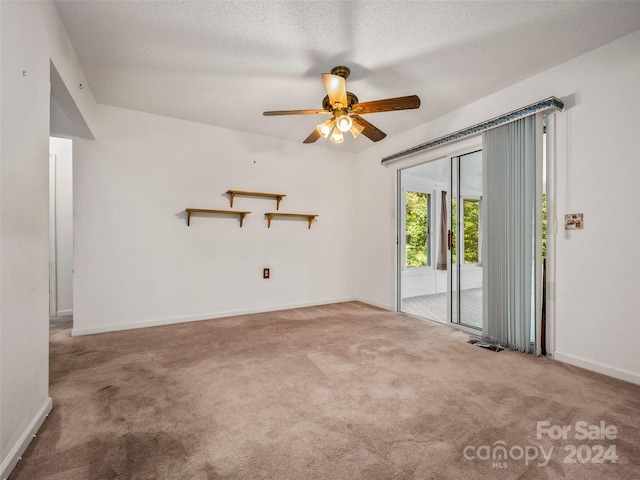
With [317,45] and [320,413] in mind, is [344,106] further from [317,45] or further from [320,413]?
[320,413]

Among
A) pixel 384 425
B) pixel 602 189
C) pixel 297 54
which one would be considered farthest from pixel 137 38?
pixel 602 189

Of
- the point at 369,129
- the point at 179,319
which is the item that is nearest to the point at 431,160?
the point at 369,129

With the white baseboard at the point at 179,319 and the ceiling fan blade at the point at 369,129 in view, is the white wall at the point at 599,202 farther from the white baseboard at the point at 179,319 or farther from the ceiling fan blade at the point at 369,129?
the white baseboard at the point at 179,319

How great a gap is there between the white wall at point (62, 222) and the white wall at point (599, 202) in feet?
19.0

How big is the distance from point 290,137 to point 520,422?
4146mm

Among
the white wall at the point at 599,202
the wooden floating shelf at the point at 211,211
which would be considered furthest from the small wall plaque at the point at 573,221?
the wooden floating shelf at the point at 211,211

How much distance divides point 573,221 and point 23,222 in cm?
387

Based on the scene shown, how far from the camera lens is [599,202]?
7.79 ft

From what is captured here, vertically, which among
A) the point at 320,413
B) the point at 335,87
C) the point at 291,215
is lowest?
the point at 320,413

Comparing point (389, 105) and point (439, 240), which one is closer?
point (389, 105)

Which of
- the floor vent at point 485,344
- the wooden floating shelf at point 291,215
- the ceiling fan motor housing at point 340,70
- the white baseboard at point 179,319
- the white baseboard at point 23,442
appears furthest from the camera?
the wooden floating shelf at point 291,215

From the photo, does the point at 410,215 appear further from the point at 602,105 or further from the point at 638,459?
the point at 638,459

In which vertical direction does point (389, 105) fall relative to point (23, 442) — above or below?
above

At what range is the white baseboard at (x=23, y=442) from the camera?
1.29m
